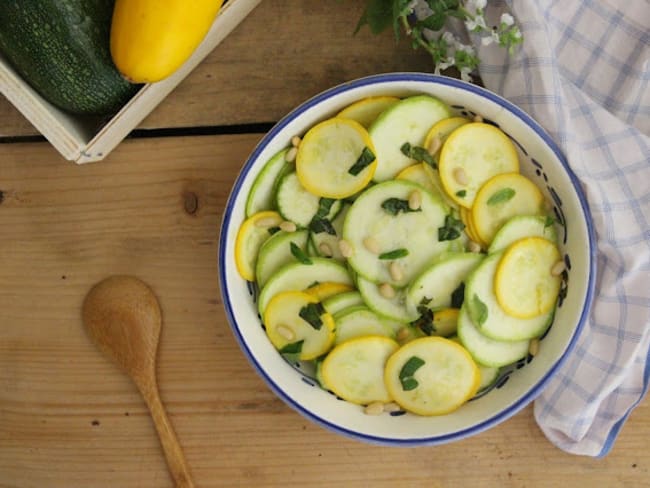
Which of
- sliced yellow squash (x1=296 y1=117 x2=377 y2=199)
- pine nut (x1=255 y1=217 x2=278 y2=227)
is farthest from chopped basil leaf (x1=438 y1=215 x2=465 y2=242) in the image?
pine nut (x1=255 y1=217 x2=278 y2=227)

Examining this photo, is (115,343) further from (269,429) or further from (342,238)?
(342,238)

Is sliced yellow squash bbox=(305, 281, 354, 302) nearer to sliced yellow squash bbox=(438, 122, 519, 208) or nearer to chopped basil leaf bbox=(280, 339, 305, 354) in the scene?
chopped basil leaf bbox=(280, 339, 305, 354)

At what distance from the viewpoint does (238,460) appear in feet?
3.91

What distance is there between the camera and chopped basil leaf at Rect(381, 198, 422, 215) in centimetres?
104

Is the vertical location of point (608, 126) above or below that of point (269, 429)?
above

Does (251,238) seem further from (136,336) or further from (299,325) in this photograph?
(136,336)

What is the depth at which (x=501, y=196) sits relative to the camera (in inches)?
40.5

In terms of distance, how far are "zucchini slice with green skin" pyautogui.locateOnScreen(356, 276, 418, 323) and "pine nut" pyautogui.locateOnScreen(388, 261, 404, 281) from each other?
25 mm

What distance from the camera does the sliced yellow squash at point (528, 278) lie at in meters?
1.01

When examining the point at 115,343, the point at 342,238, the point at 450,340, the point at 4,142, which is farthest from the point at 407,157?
the point at 4,142

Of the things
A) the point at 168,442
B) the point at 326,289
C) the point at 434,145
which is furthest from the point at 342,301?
the point at 168,442

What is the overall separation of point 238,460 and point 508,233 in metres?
0.54

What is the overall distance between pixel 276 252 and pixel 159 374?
0.30m

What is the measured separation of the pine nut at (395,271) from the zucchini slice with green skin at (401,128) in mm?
119
